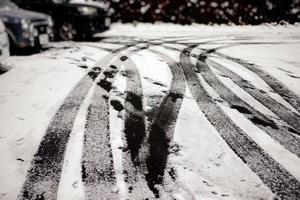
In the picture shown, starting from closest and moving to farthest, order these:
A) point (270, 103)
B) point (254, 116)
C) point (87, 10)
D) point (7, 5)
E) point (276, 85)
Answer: point (254, 116) → point (270, 103) → point (276, 85) → point (7, 5) → point (87, 10)

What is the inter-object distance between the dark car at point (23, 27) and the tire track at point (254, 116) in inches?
175

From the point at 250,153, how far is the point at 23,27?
6335 mm

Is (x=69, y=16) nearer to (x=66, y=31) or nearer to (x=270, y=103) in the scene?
(x=66, y=31)

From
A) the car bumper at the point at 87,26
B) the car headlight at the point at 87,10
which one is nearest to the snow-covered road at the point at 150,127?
the car bumper at the point at 87,26

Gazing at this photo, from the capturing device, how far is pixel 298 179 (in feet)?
9.75

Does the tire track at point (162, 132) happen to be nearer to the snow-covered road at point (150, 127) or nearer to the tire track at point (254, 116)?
the snow-covered road at point (150, 127)

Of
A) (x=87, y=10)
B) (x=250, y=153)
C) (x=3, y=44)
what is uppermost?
(x=87, y=10)

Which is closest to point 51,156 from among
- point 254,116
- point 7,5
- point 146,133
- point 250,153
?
point 146,133

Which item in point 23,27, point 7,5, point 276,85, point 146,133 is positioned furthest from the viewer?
point 7,5

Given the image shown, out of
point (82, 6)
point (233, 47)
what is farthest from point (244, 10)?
point (82, 6)

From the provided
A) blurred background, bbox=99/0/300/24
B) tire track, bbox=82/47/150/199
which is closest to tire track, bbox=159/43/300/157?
tire track, bbox=82/47/150/199

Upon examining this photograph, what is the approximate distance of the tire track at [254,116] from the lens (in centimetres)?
362

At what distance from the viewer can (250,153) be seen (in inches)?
134

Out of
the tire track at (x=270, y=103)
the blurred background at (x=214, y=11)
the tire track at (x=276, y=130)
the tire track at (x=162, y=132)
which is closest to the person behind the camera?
the tire track at (x=162, y=132)
